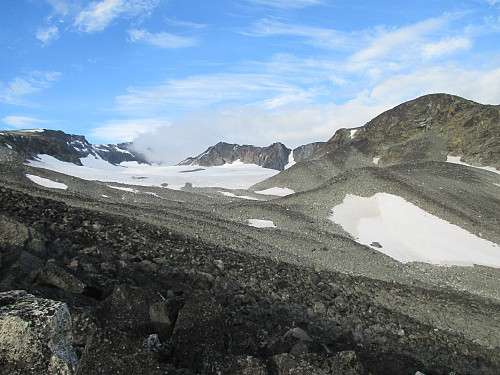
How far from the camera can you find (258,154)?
516 ft

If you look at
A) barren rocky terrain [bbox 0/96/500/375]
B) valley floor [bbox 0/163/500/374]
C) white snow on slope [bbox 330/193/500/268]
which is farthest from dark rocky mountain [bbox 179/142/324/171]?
valley floor [bbox 0/163/500/374]

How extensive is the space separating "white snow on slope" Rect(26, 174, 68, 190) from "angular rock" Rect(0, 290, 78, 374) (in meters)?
32.3

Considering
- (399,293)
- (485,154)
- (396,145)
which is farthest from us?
(396,145)

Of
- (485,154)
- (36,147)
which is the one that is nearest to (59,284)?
(485,154)

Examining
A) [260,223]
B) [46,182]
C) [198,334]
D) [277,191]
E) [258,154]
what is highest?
[258,154]

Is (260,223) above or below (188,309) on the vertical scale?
below

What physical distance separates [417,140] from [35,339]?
8248 cm

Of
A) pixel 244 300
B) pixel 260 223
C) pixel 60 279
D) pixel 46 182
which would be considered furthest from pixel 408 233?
pixel 46 182

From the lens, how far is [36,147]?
8419 centimetres

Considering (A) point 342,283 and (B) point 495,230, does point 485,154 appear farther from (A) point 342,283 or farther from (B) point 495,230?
(A) point 342,283

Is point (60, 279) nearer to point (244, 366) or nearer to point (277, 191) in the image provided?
point (244, 366)

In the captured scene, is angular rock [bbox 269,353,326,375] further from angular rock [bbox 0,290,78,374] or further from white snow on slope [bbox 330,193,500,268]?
white snow on slope [bbox 330,193,500,268]

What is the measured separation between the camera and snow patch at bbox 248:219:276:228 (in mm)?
23792

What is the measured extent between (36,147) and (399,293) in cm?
9235
